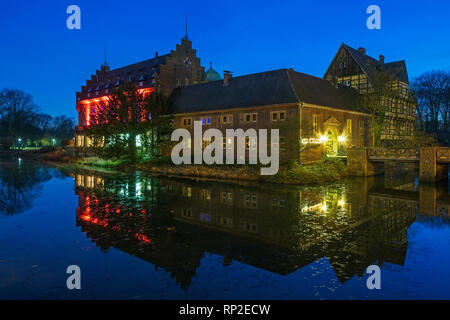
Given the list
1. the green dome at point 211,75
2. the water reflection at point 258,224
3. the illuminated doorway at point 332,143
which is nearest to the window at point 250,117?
the illuminated doorway at point 332,143

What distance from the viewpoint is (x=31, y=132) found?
8100cm

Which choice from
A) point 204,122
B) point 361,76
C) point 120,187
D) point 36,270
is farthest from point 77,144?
point 36,270

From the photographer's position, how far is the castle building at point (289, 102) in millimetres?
29984

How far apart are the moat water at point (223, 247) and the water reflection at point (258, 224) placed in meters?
0.04

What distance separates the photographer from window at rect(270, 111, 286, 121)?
99.2ft

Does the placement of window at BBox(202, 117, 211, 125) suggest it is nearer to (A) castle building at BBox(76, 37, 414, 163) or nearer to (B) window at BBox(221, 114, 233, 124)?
(A) castle building at BBox(76, 37, 414, 163)

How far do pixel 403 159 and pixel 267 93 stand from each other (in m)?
13.8

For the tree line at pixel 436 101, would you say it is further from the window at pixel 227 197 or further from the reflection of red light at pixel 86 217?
the reflection of red light at pixel 86 217

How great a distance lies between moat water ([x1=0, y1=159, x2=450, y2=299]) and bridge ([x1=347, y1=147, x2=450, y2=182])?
9096 millimetres

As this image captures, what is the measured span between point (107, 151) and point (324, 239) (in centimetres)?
3241

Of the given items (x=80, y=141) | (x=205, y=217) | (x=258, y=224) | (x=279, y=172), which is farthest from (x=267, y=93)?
(x=80, y=141)

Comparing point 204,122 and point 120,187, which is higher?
point 204,122

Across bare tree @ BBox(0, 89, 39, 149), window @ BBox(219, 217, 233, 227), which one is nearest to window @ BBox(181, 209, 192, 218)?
window @ BBox(219, 217, 233, 227)
